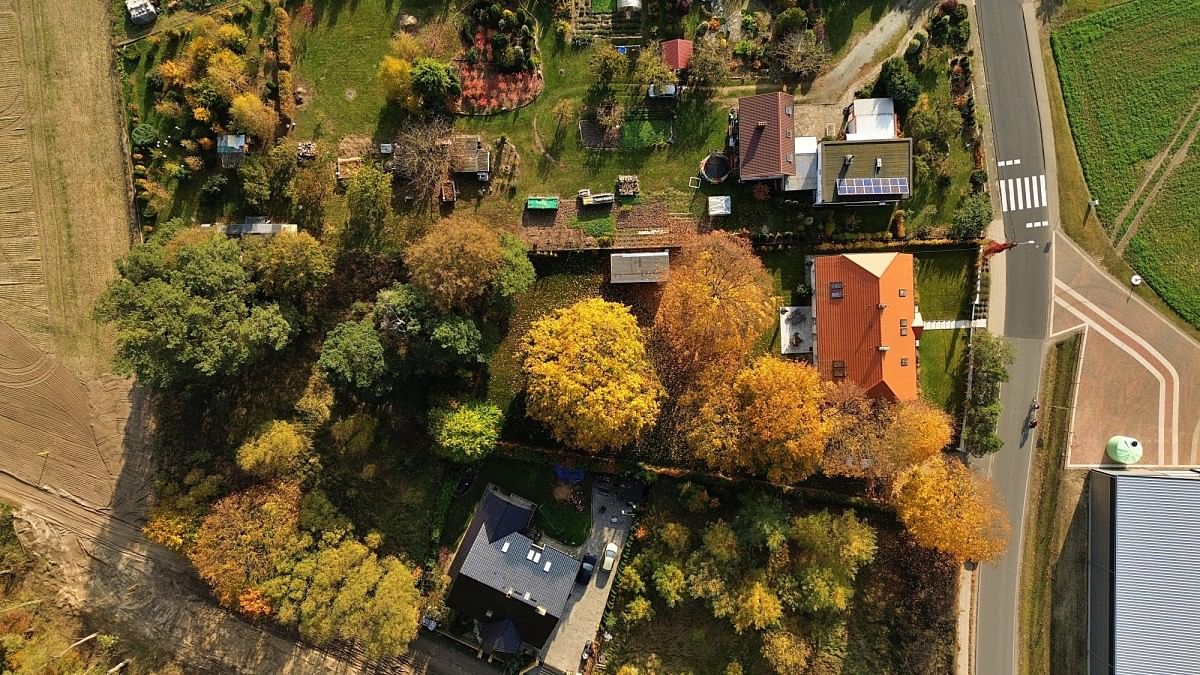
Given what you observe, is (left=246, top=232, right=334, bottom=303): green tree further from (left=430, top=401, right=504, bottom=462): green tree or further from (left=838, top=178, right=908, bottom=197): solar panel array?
(left=838, top=178, right=908, bottom=197): solar panel array

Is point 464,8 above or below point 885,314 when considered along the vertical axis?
above

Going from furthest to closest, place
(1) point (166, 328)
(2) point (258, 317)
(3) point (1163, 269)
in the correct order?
(3) point (1163, 269), (2) point (258, 317), (1) point (166, 328)

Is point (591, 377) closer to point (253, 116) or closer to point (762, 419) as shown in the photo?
point (762, 419)

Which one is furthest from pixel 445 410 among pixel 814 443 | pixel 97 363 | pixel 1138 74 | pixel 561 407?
pixel 1138 74

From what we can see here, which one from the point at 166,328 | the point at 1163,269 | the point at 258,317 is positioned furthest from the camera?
the point at 1163,269

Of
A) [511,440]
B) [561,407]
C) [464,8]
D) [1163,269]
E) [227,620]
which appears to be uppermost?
[464,8]

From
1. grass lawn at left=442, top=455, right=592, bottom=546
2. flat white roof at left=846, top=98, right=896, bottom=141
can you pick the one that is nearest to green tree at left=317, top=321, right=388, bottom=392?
grass lawn at left=442, top=455, right=592, bottom=546

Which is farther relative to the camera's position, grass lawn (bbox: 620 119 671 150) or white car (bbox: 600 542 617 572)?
grass lawn (bbox: 620 119 671 150)

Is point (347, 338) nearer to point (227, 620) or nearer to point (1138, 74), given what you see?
point (227, 620)
